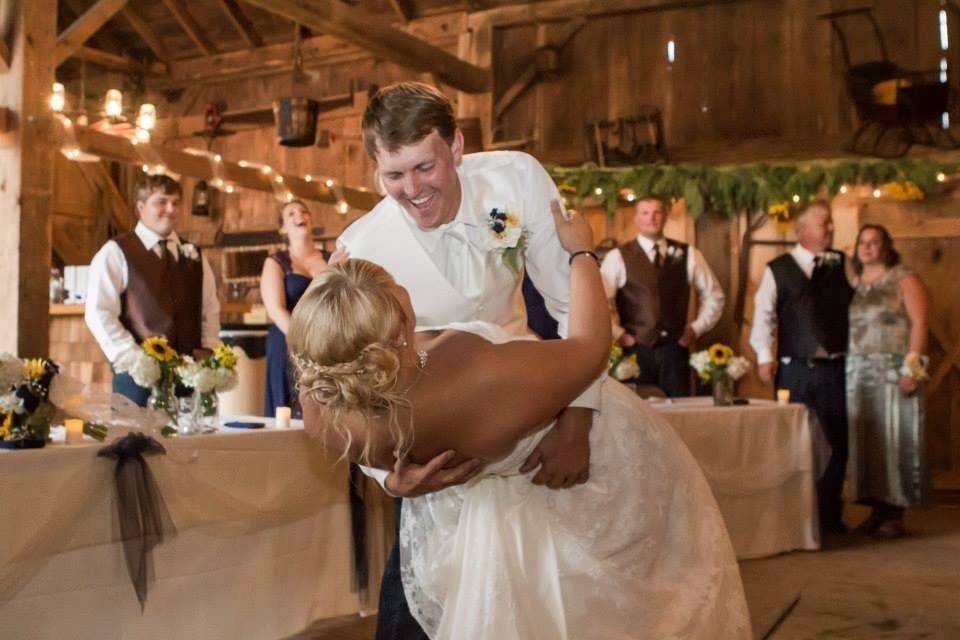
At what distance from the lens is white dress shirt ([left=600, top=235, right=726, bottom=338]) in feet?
21.7

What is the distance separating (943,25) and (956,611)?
5232 millimetres

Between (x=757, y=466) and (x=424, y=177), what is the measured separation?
11.3 feet

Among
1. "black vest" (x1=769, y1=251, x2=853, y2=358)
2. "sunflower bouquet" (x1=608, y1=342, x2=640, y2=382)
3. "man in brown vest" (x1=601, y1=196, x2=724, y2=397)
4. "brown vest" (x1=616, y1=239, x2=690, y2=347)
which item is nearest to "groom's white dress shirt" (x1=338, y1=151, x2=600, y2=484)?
"sunflower bouquet" (x1=608, y1=342, x2=640, y2=382)

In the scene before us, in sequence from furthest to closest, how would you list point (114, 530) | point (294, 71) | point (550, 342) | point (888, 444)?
point (294, 71) → point (888, 444) → point (114, 530) → point (550, 342)

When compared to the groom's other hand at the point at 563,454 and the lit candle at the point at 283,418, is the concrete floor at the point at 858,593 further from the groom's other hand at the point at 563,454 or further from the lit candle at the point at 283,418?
the groom's other hand at the point at 563,454

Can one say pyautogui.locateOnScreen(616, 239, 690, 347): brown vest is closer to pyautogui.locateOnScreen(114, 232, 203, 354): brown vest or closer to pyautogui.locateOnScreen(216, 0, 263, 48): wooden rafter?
pyautogui.locateOnScreen(114, 232, 203, 354): brown vest

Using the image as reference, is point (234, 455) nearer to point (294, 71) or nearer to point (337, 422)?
point (337, 422)

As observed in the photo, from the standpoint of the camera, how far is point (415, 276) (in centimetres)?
206

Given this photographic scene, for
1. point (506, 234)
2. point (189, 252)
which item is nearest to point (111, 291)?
point (189, 252)

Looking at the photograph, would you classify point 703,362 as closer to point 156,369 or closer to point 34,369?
point 156,369

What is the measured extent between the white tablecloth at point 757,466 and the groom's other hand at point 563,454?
2.78 meters

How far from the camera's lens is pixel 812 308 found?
A: 5926 mm

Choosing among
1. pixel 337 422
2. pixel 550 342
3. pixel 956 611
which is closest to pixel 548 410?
pixel 550 342

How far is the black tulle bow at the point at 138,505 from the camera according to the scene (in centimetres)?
286
